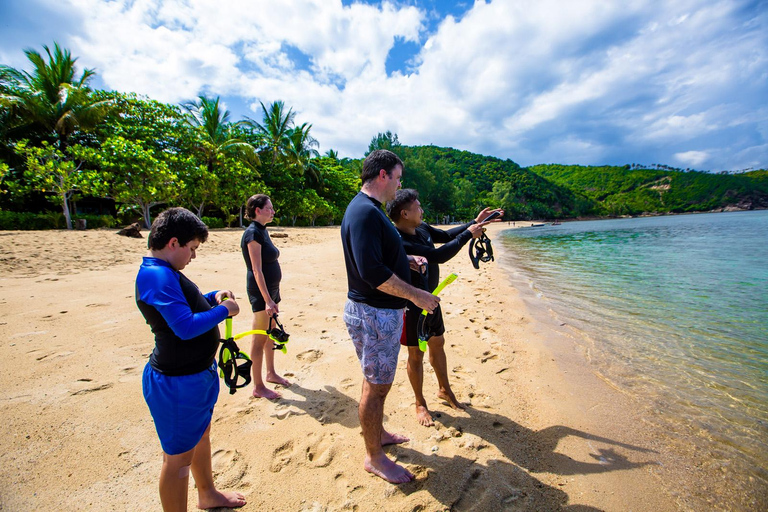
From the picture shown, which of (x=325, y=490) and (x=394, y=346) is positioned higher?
(x=394, y=346)

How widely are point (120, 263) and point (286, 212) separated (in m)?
20.4

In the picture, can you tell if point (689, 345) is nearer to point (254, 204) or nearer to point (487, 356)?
point (487, 356)

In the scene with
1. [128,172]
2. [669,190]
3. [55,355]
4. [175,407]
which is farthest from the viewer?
[669,190]

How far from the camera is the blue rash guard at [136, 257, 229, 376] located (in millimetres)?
1530

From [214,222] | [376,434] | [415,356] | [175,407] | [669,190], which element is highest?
[669,190]

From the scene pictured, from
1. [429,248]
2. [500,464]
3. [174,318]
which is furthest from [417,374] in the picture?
[174,318]

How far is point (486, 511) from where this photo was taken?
79.5 inches

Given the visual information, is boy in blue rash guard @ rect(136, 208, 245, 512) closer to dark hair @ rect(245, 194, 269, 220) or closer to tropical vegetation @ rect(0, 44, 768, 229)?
dark hair @ rect(245, 194, 269, 220)

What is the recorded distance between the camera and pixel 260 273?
3.16 meters

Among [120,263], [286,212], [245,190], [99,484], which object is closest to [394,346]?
[99,484]

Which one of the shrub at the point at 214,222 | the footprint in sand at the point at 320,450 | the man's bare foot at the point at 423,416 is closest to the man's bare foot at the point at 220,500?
the footprint in sand at the point at 320,450

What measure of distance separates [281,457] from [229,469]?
379 millimetres

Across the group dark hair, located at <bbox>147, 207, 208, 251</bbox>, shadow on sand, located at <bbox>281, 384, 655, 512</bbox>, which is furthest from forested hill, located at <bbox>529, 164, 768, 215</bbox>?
dark hair, located at <bbox>147, 207, 208, 251</bbox>

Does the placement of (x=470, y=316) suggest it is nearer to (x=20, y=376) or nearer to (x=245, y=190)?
(x=20, y=376)
